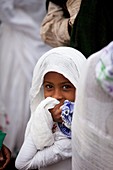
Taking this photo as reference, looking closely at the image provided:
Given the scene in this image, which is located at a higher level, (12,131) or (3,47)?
(3,47)

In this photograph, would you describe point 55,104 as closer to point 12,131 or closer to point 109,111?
point 109,111

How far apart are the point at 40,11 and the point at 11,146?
42.1 inches

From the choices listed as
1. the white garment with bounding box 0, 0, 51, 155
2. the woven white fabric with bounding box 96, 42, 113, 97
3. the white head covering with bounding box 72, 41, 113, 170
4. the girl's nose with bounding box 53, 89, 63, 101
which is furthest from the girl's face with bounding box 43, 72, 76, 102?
the white garment with bounding box 0, 0, 51, 155

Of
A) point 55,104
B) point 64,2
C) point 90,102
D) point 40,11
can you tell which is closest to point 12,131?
point 40,11

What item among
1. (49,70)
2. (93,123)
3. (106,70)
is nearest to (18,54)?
(49,70)

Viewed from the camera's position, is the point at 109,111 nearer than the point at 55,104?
Yes

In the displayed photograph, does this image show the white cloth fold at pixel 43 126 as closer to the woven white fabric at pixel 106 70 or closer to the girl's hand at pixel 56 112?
the girl's hand at pixel 56 112

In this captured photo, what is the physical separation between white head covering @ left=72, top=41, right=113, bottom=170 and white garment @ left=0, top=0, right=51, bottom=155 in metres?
1.59

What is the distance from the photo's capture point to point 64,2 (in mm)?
1896

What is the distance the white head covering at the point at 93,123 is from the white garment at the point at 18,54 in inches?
62.8

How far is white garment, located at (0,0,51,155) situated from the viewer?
2535mm

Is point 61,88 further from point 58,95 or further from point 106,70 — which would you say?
point 106,70

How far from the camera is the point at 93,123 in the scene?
3.18ft

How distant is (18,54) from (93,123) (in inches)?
68.2
